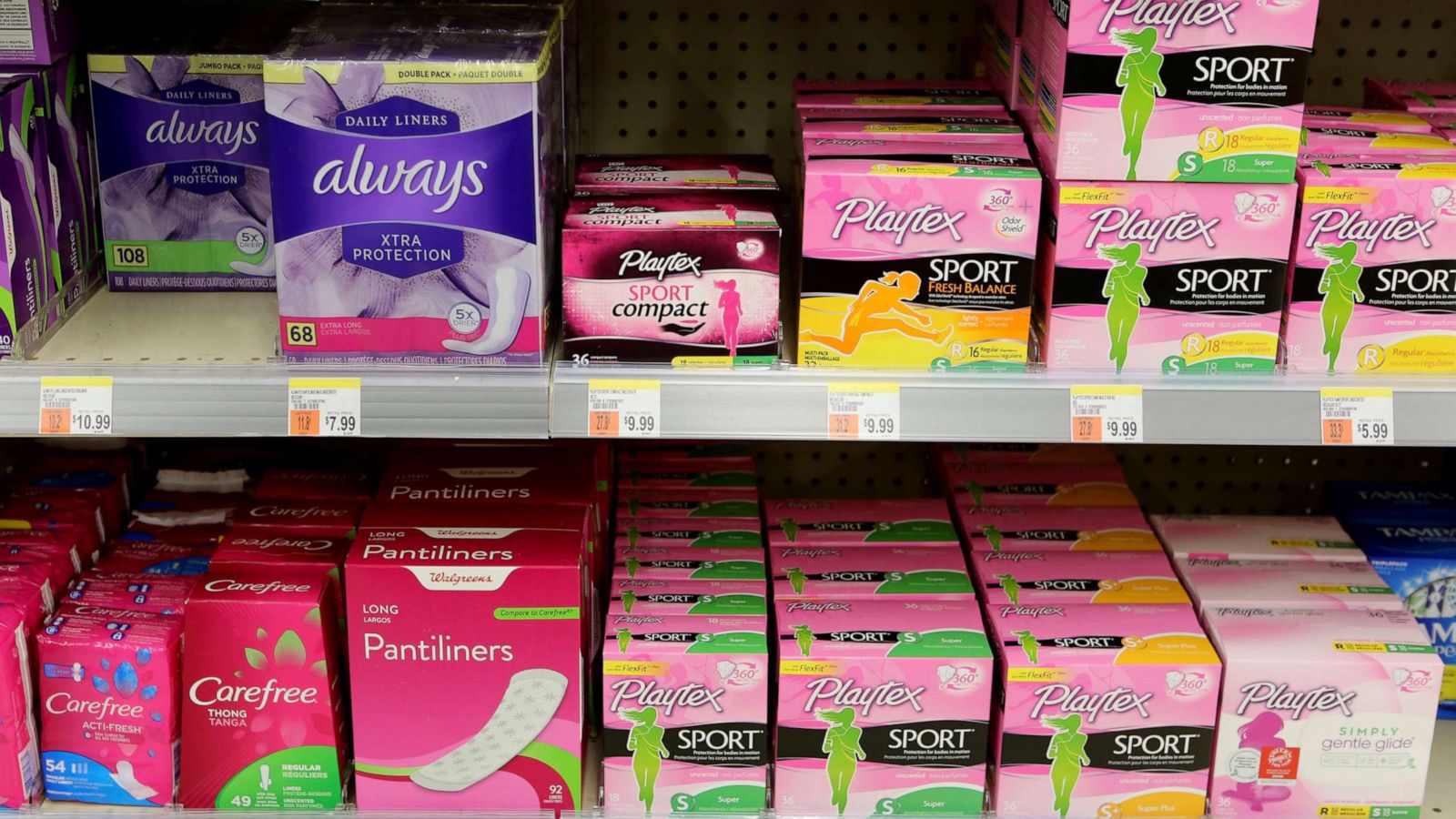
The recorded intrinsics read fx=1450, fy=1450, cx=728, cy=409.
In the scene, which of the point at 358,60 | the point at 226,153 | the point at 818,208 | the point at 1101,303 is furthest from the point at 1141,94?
the point at 226,153

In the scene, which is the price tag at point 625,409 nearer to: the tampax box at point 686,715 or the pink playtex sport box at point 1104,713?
the tampax box at point 686,715

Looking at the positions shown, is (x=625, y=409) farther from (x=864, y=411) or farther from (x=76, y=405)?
(x=76, y=405)

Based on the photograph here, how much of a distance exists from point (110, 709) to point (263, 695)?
7.1 inches

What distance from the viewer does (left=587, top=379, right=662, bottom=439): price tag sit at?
1.55 meters

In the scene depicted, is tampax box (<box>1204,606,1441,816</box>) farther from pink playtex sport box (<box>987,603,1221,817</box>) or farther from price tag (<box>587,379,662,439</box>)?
→ price tag (<box>587,379,662,439</box>)

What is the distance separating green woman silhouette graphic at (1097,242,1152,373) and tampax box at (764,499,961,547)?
42cm

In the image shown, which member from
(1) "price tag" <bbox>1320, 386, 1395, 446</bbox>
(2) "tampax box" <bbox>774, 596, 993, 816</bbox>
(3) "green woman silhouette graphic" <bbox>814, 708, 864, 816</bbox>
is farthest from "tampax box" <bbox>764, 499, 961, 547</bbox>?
(1) "price tag" <bbox>1320, 386, 1395, 446</bbox>

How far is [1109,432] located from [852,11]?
0.84 meters

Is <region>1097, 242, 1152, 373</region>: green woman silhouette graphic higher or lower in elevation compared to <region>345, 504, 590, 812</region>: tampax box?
higher

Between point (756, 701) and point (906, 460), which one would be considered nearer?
point (756, 701)

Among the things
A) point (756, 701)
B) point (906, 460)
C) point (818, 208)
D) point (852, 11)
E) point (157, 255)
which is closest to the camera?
point (818, 208)

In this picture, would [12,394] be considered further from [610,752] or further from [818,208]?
[818,208]

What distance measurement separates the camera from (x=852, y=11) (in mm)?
2096

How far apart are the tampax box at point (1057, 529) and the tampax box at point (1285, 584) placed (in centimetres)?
8
